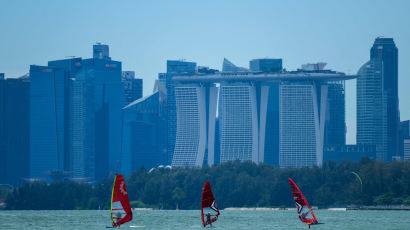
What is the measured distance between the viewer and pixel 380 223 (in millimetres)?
148250

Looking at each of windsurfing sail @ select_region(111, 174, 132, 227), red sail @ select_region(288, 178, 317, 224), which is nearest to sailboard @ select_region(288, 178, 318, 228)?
red sail @ select_region(288, 178, 317, 224)

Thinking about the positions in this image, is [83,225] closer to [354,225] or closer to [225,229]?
[225,229]

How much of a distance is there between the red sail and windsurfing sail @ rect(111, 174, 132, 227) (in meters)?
18.3

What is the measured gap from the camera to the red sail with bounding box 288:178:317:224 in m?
112

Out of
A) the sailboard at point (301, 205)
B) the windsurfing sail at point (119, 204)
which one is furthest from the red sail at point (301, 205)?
the windsurfing sail at point (119, 204)

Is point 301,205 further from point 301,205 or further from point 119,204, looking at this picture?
point 119,204

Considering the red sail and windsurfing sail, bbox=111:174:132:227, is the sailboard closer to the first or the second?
the red sail

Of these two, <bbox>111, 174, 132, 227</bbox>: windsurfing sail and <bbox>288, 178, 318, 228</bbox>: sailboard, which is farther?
<bbox>111, 174, 132, 227</bbox>: windsurfing sail

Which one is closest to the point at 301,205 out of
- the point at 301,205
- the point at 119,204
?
the point at 301,205

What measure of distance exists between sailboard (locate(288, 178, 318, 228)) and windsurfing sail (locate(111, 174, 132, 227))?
18.3 m

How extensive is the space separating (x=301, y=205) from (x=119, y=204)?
65.5 ft

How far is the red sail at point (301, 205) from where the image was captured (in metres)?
112

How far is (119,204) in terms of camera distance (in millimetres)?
116500

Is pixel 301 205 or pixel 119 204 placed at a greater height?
pixel 301 205
